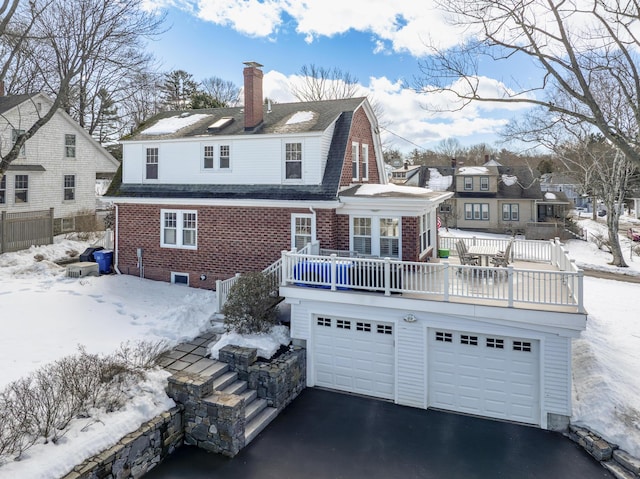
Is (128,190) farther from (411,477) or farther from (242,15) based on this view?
(411,477)

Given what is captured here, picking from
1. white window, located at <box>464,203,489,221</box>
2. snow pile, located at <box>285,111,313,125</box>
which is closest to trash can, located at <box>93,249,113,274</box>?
snow pile, located at <box>285,111,313,125</box>

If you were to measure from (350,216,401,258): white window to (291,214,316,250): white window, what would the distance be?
142 cm

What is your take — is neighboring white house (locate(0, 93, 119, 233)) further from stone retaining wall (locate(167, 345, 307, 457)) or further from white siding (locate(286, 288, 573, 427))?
stone retaining wall (locate(167, 345, 307, 457))

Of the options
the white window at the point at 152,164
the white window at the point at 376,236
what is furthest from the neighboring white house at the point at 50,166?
the white window at the point at 376,236

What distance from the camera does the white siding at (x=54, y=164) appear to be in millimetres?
21484

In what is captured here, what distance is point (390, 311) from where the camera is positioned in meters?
10.1

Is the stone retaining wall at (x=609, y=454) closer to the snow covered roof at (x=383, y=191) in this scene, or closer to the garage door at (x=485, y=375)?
the garage door at (x=485, y=375)

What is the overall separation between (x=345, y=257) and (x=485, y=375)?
14.9 ft

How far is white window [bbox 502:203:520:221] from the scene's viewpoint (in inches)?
1467

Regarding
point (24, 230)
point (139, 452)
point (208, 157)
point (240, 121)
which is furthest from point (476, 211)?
point (139, 452)

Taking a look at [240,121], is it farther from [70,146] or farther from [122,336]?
[70,146]

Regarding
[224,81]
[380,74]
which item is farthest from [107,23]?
[224,81]

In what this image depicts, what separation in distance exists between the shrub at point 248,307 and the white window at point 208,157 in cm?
533

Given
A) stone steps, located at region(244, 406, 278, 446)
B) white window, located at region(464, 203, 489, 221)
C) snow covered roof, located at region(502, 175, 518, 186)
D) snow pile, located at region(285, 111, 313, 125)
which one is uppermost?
snow covered roof, located at region(502, 175, 518, 186)
